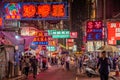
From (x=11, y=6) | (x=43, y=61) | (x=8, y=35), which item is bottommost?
(x=43, y=61)

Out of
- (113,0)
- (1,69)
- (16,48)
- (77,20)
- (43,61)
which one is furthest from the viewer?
(77,20)

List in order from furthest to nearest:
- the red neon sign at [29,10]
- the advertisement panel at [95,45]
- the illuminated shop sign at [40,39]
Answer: the illuminated shop sign at [40,39] < the advertisement panel at [95,45] < the red neon sign at [29,10]

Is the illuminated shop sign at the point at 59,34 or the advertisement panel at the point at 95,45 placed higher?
the illuminated shop sign at the point at 59,34

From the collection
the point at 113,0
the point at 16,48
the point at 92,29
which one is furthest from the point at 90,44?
the point at 16,48

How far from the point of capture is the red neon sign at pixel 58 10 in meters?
27.8

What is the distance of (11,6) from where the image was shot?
1134 inches

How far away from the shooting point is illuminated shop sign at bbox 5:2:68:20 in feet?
91.7

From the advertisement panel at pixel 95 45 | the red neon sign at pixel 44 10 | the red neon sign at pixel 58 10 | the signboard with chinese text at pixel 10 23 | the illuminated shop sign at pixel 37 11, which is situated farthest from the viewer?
the advertisement panel at pixel 95 45

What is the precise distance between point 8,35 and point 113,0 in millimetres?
19091

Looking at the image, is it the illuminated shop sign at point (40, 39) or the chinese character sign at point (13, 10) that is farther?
the illuminated shop sign at point (40, 39)

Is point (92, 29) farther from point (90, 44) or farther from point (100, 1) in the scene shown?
point (100, 1)

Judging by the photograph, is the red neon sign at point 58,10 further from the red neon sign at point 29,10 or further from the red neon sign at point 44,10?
the red neon sign at point 29,10

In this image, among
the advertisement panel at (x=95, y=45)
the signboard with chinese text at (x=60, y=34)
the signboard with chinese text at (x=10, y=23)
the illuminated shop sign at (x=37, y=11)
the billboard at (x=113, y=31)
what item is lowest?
the advertisement panel at (x=95, y=45)

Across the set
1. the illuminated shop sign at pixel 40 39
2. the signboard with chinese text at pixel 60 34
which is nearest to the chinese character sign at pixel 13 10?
the illuminated shop sign at pixel 40 39
